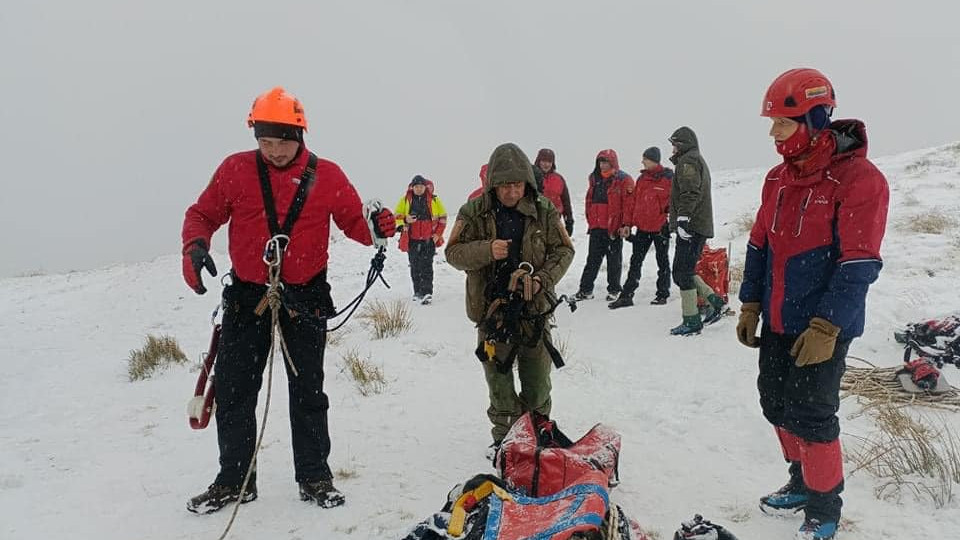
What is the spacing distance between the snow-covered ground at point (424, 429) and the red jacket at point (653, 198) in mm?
1143

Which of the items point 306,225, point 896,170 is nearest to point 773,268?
point 306,225

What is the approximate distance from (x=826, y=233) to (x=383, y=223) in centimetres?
237

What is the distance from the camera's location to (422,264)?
10.1 m

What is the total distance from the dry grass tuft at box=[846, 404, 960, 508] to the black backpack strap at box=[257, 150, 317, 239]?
355 cm

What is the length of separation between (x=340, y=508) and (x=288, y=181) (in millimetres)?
1924

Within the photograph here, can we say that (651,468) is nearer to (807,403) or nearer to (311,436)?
(807,403)

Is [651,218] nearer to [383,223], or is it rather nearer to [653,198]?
[653,198]

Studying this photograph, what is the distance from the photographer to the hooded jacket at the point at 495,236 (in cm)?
383

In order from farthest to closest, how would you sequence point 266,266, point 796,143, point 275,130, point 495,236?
1. point 495,236
2. point 266,266
3. point 275,130
4. point 796,143

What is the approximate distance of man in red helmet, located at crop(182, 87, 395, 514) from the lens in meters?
3.47

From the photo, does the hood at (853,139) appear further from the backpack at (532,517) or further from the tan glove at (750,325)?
the backpack at (532,517)

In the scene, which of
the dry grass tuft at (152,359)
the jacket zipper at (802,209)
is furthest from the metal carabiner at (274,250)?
the dry grass tuft at (152,359)

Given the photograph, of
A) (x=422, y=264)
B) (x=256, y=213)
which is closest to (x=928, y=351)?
(x=256, y=213)

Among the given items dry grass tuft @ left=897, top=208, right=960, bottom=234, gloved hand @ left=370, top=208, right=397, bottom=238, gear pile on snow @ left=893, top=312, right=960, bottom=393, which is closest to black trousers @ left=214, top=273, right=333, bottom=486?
gloved hand @ left=370, top=208, right=397, bottom=238
